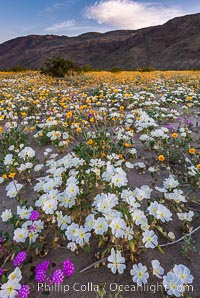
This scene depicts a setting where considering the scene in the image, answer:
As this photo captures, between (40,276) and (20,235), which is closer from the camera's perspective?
(40,276)

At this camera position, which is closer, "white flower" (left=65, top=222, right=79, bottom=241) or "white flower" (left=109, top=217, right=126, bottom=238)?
"white flower" (left=109, top=217, right=126, bottom=238)

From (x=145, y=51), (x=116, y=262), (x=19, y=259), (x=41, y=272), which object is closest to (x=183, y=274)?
(x=116, y=262)

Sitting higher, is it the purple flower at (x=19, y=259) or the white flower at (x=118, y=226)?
the white flower at (x=118, y=226)

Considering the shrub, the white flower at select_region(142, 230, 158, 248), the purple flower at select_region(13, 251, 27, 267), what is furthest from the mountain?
the purple flower at select_region(13, 251, 27, 267)

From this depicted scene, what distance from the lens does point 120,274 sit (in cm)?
157

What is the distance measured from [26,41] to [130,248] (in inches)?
5039

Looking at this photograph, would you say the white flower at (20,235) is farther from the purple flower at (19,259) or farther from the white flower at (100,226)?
the white flower at (100,226)

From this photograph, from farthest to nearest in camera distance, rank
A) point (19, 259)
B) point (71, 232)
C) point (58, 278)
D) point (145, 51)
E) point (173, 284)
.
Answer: point (145, 51) → point (71, 232) → point (19, 259) → point (58, 278) → point (173, 284)

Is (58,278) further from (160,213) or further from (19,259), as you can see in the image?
(160,213)

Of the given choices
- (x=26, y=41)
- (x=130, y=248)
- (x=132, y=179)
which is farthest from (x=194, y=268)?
(x=26, y=41)

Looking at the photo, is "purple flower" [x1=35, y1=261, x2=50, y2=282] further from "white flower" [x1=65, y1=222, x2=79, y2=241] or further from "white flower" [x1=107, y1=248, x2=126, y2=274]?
"white flower" [x1=107, y1=248, x2=126, y2=274]

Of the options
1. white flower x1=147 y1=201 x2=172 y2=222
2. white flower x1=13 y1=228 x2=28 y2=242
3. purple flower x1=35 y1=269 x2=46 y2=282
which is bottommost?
purple flower x1=35 y1=269 x2=46 y2=282

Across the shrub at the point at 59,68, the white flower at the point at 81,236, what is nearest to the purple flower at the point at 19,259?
the white flower at the point at 81,236

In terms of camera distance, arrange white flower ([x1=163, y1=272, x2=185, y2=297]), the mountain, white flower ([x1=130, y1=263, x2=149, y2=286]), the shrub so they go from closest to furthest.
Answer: white flower ([x1=163, y1=272, x2=185, y2=297]), white flower ([x1=130, y1=263, x2=149, y2=286]), the shrub, the mountain
